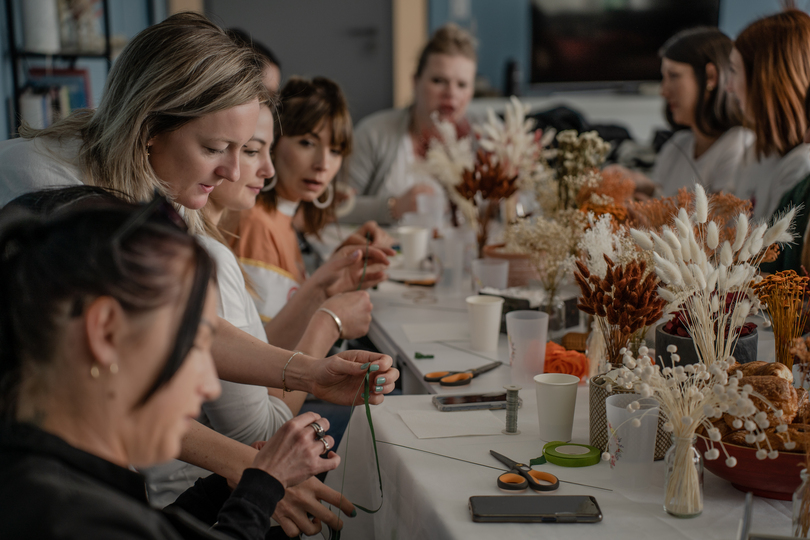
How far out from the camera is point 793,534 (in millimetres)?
895

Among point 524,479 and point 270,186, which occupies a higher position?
point 270,186

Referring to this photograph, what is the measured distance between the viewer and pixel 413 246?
2623 mm

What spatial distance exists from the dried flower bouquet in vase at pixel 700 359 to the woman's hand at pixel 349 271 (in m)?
1.00

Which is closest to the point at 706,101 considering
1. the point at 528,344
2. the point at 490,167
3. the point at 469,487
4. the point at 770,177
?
the point at 770,177

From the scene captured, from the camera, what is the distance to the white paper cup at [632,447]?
3.43 feet

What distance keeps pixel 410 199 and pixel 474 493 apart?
230 centimetres

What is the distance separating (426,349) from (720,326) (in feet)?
2.58

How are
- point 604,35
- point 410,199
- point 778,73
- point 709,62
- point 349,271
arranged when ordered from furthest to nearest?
point 604,35 → point 410,199 → point 709,62 → point 778,73 → point 349,271

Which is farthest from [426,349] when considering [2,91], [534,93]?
[534,93]

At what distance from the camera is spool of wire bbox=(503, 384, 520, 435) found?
1222mm

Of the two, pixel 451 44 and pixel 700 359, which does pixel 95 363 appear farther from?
pixel 451 44

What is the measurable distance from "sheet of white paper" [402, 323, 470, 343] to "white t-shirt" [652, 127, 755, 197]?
58.2 inches

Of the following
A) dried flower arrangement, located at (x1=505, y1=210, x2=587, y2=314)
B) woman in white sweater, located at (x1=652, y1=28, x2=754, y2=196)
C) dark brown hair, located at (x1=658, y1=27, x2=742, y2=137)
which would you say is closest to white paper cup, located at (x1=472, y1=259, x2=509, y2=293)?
dried flower arrangement, located at (x1=505, y1=210, x2=587, y2=314)

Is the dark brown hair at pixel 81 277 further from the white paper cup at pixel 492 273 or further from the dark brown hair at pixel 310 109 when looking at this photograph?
the dark brown hair at pixel 310 109
